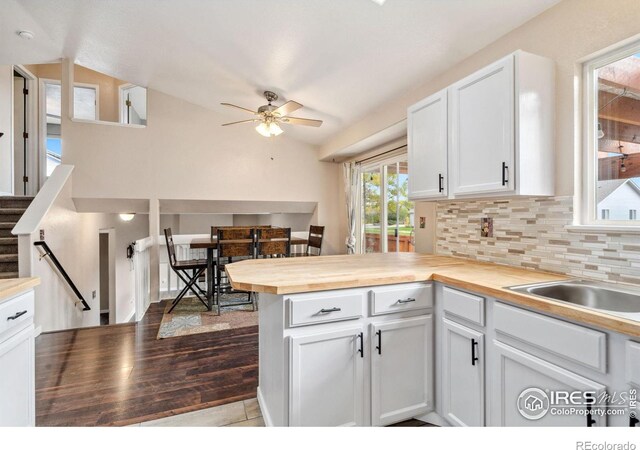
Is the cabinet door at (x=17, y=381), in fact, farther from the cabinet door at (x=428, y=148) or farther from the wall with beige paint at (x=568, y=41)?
the wall with beige paint at (x=568, y=41)

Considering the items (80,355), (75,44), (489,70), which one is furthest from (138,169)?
(489,70)

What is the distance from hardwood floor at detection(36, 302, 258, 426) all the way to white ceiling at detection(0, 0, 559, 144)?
270 cm

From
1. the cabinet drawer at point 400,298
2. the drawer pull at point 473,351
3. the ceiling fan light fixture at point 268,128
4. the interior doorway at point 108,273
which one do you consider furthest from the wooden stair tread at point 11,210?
the drawer pull at point 473,351

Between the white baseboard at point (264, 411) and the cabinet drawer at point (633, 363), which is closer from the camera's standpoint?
the cabinet drawer at point (633, 363)

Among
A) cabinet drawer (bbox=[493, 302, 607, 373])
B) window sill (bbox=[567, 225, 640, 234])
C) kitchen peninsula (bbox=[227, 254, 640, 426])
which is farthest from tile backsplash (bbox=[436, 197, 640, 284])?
cabinet drawer (bbox=[493, 302, 607, 373])

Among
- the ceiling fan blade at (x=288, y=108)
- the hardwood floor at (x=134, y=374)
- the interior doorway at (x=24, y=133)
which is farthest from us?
the interior doorway at (x=24, y=133)

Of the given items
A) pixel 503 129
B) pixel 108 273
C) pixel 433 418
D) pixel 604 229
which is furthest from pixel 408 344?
pixel 108 273

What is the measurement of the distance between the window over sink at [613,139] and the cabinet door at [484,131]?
1.40 feet

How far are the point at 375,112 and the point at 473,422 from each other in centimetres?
294

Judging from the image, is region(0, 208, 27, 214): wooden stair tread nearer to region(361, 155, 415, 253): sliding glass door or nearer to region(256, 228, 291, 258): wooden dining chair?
region(256, 228, 291, 258): wooden dining chair

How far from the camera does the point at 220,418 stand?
73.5 inches

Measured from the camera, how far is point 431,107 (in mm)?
2166

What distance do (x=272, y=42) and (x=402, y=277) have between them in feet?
7.46

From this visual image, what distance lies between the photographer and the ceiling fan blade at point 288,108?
10.0 ft
